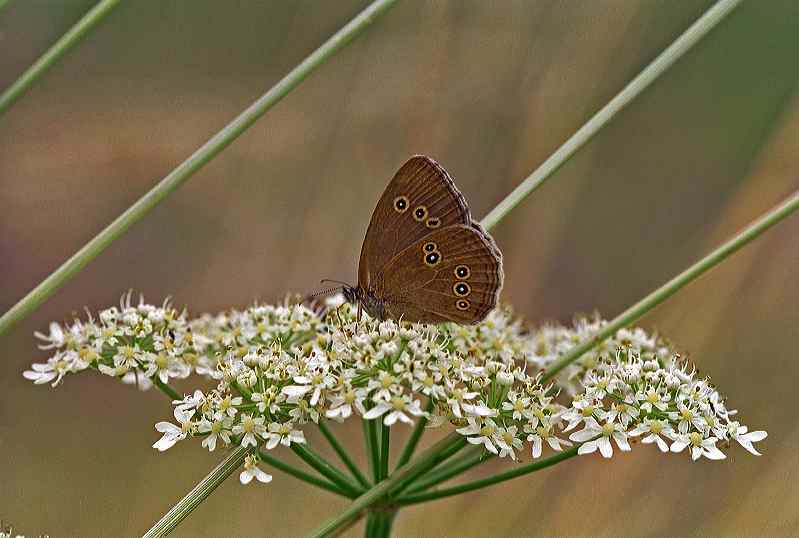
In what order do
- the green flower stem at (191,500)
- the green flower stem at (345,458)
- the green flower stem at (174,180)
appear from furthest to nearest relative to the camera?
the green flower stem at (345,458) < the green flower stem at (174,180) < the green flower stem at (191,500)

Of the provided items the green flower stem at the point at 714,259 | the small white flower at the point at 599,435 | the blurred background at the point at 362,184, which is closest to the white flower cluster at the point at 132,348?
the small white flower at the point at 599,435

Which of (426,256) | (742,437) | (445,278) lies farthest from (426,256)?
(742,437)

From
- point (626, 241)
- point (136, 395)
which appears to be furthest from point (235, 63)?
point (626, 241)

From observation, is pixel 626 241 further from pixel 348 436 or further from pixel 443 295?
pixel 443 295

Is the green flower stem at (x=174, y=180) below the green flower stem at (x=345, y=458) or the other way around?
the other way around

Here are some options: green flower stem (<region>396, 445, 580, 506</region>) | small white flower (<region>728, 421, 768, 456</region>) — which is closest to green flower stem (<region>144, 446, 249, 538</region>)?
green flower stem (<region>396, 445, 580, 506</region>)

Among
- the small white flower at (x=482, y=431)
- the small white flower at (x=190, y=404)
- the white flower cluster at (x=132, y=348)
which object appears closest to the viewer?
the small white flower at (x=482, y=431)

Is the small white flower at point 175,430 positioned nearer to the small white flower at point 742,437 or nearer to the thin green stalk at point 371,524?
the thin green stalk at point 371,524

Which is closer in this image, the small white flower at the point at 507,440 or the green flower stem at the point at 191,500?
the green flower stem at the point at 191,500

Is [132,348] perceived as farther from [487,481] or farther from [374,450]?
[487,481]
